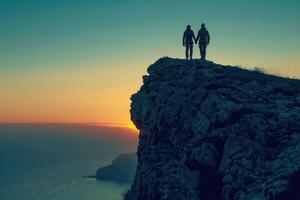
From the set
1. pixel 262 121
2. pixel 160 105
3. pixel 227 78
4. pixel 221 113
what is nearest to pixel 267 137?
pixel 262 121

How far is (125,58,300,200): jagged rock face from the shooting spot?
17894 millimetres

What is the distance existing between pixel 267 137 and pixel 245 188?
2850mm

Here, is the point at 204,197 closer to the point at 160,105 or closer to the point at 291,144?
the point at 291,144

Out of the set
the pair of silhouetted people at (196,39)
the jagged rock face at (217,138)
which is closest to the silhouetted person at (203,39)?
the pair of silhouetted people at (196,39)

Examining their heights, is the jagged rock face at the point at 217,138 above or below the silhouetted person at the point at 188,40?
below

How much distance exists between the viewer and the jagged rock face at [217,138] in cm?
1789

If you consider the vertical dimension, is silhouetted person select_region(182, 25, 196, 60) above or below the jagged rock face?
above

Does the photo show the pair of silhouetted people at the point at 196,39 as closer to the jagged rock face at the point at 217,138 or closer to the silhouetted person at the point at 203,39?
the silhouetted person at the point at 203,39

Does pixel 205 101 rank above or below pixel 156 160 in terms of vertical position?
above

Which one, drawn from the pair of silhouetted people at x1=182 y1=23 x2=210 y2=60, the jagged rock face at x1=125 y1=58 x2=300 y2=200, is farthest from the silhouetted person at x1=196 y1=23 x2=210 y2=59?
the jagged rock face at x1=125 y1=58 x2=300 y2=200

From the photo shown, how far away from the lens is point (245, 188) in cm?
1772

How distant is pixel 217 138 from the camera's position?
20.5m

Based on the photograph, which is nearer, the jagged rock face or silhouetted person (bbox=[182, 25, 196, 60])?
the jagged rock face

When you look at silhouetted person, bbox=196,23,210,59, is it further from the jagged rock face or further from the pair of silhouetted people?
the jagged rock face
